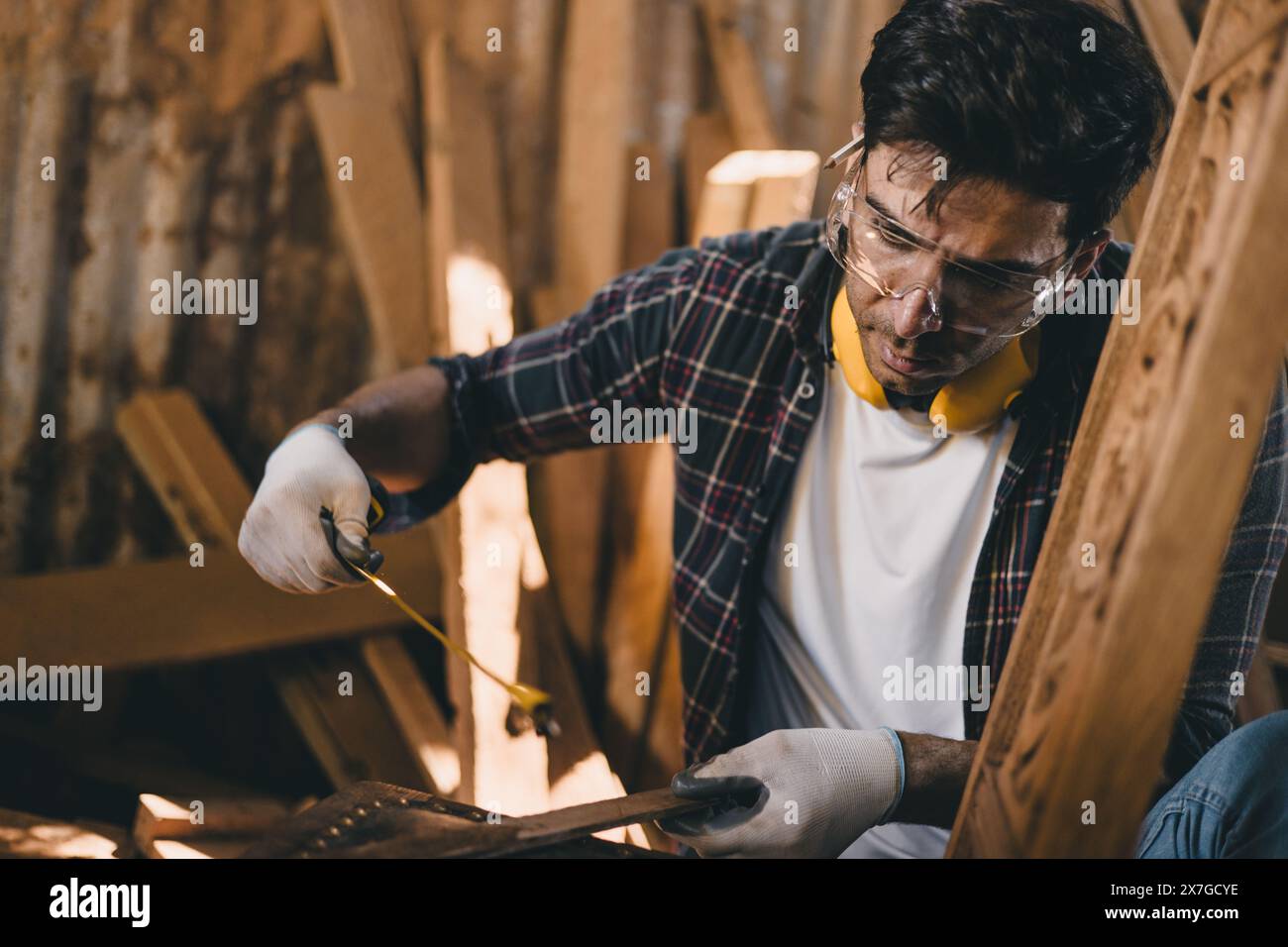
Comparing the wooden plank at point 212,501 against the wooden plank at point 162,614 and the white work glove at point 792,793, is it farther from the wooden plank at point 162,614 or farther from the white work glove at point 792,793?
the white work glove at point 792,793

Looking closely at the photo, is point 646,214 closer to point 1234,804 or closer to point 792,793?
point 792,793

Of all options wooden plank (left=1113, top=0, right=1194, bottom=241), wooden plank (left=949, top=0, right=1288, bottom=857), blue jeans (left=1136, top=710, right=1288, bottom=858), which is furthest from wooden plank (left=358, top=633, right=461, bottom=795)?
wooden plank (left=1113, top=0, right=1194, bottom=241)

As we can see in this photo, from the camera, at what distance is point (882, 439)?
1952mm

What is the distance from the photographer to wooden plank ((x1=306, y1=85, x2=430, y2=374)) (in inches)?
110

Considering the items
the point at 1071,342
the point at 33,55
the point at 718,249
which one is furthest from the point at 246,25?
the point at 1071,342

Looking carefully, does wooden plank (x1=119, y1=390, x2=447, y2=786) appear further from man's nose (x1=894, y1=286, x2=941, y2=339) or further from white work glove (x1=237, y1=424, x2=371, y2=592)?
man's nose (x1=894, y1=286, x2=941, y2=339)

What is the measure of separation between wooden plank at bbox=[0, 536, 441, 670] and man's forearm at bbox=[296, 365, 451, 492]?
0.78 m

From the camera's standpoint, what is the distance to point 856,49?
11.2 feet

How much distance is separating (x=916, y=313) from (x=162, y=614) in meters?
2.04

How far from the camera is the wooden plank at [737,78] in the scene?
3.14m

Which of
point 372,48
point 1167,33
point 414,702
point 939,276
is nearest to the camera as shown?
point 939,276

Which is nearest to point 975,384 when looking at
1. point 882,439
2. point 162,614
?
point 882,439

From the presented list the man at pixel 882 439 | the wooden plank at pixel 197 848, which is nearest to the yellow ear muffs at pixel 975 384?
the man at pixel 882 439
